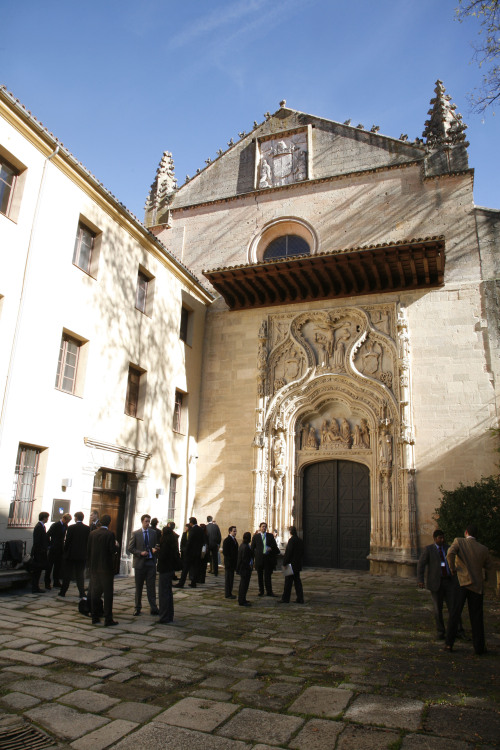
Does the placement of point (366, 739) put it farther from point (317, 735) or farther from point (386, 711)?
point (386, 711)

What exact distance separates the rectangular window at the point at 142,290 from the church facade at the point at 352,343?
1.95m

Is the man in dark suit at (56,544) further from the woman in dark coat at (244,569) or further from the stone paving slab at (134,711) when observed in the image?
the stone paving slab at (134,711)

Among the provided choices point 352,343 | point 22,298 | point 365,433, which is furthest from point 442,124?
point 22,298

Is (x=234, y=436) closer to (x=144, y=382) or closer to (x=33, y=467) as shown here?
(x=144, y=382)

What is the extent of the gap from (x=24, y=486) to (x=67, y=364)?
2811 mm

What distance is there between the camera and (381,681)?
5.02 metres

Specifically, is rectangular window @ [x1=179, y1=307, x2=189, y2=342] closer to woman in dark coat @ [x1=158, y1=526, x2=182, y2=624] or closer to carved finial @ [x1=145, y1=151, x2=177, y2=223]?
carved finial @ [x1=145, y1=151, x2=177, y2=223]

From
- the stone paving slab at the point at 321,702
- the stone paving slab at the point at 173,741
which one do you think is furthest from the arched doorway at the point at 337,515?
the stone paving slab at the point at 173,741

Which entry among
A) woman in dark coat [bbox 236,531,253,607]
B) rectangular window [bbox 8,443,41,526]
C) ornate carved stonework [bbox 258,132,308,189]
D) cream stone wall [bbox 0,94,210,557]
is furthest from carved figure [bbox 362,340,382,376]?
rectangular window [bbox 8,443,41,526]

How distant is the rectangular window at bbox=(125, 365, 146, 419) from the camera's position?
13.9m

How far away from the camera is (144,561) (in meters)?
8.03

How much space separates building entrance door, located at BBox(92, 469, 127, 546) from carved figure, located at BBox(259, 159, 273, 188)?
11.1 meters

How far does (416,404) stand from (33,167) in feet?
35.3

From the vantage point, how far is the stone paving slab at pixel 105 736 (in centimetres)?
361
